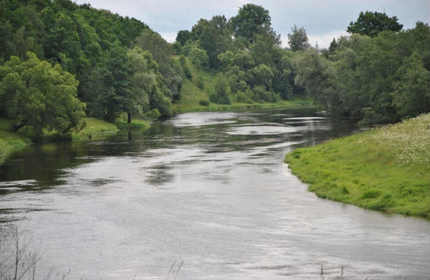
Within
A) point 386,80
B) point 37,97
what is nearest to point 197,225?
point 37,97

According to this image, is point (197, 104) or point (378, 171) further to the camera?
point (197, 104)

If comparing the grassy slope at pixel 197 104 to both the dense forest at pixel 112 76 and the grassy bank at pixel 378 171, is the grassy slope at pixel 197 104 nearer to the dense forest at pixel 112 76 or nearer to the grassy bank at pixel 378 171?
the dense forest at pixel 112 76

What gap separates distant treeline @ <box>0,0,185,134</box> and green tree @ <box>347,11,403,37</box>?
54476 mm

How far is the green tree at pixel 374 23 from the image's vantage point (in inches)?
5773

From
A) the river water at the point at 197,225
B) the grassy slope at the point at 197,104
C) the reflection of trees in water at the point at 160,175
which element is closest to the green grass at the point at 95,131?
the river water at the point at 197,225

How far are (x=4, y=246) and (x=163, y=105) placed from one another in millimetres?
100820

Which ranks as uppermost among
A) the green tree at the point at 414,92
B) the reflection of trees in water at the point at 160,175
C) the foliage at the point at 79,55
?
the foliage at the point at 79,55

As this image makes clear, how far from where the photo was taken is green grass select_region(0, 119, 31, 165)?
2442 inches

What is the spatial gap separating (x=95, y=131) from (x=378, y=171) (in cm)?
5775

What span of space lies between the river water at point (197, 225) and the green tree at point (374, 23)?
10761 cm

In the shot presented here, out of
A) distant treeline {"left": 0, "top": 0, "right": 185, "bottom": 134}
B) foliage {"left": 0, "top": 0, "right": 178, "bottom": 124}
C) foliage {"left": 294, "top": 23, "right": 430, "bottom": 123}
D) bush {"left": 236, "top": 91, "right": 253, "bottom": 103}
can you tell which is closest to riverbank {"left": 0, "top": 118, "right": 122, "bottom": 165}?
distant treeline {"left": 0, "top": 0, "right": 185, "bottom": 134}

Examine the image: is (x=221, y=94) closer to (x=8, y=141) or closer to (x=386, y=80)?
(x=386, y=80)

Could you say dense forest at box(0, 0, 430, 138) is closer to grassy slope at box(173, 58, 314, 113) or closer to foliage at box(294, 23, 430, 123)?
foliage at box(294, 23, 430, 123)

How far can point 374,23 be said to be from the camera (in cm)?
14862
